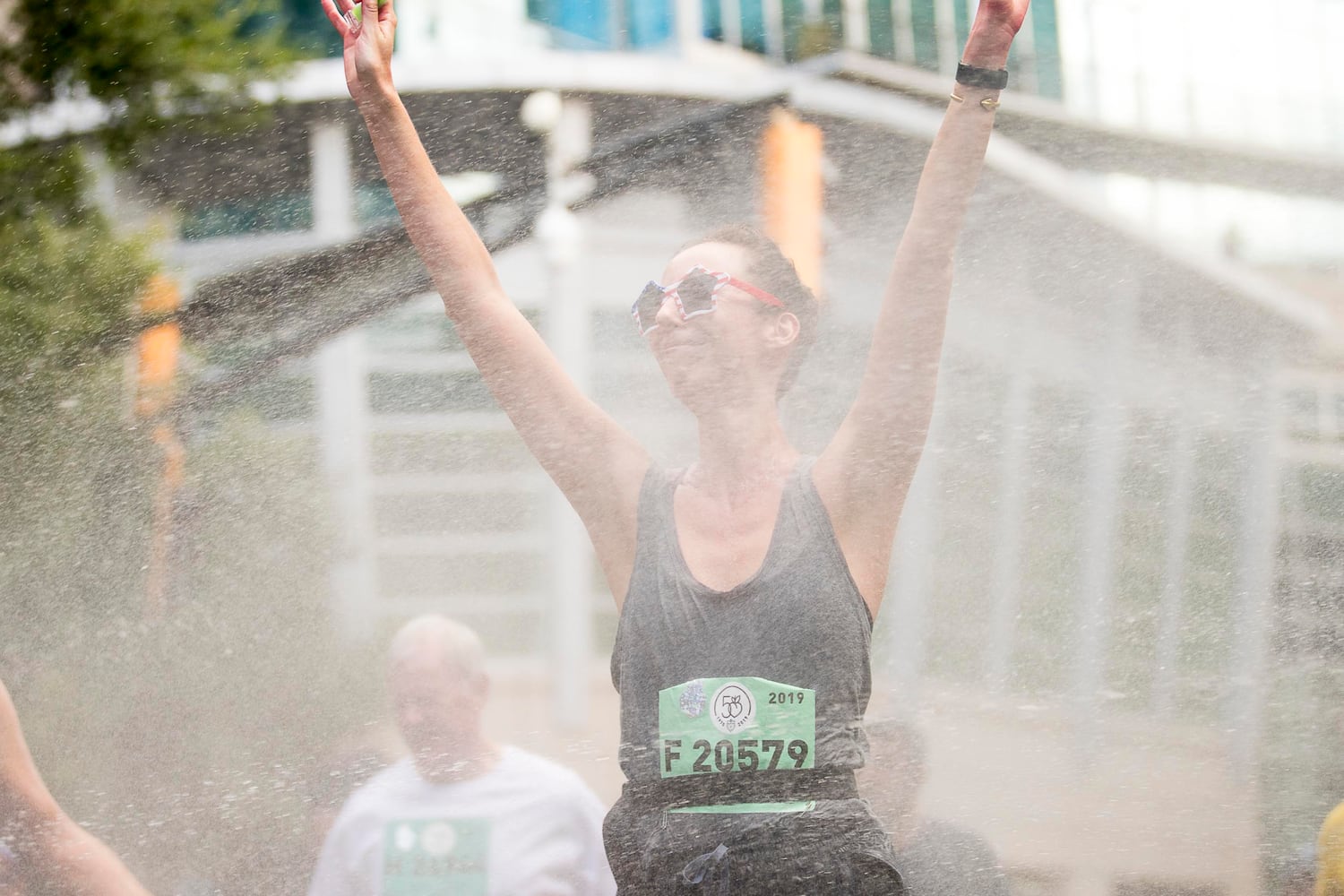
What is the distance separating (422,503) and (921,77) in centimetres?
102

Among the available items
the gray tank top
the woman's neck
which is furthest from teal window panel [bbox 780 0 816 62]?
the gray tank top

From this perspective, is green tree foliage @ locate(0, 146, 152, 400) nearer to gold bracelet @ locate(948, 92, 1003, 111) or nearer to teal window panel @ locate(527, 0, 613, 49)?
teal window panel @ locate(527, 0, 613, 49)

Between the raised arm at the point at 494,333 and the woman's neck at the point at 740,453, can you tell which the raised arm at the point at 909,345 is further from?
the raised arm at the point at 494,333

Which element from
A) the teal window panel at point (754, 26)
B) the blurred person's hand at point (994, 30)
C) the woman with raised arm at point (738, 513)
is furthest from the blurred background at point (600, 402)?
the blurred person's hand at point (994, 30)

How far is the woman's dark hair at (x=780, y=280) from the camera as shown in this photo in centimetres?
158

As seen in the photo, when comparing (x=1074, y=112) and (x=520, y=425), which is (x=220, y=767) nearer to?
(x=520, y=425)

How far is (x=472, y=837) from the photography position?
1.61 m

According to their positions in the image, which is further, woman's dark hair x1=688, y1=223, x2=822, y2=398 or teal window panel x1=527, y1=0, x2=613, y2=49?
teal window panel x1=527, y1=0, x2=613, y2=49

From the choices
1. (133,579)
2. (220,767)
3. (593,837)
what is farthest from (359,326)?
(593,837)

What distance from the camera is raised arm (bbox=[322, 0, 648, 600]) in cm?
148

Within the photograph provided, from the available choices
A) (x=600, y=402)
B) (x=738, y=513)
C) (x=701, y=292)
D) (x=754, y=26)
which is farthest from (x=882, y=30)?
(x=738, y=513)

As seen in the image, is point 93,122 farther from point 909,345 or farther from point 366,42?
point 909,345

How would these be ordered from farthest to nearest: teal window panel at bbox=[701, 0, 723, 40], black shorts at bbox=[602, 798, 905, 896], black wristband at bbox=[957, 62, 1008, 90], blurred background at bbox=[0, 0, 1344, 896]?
teal window panel at bbox=[701, 0, 723, 40], blurred background at bbox=[0, 0, 1344, 896], black shorts at bbox=[602, 798, 905, 896], black wristband at bbox=[957, 62, 1008, 90]

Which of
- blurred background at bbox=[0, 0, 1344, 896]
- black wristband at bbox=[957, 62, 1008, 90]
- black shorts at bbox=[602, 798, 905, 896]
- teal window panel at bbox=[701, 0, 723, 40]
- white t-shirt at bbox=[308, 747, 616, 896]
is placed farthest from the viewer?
teal window panel at bbox=[701, 0, 723, 40]
